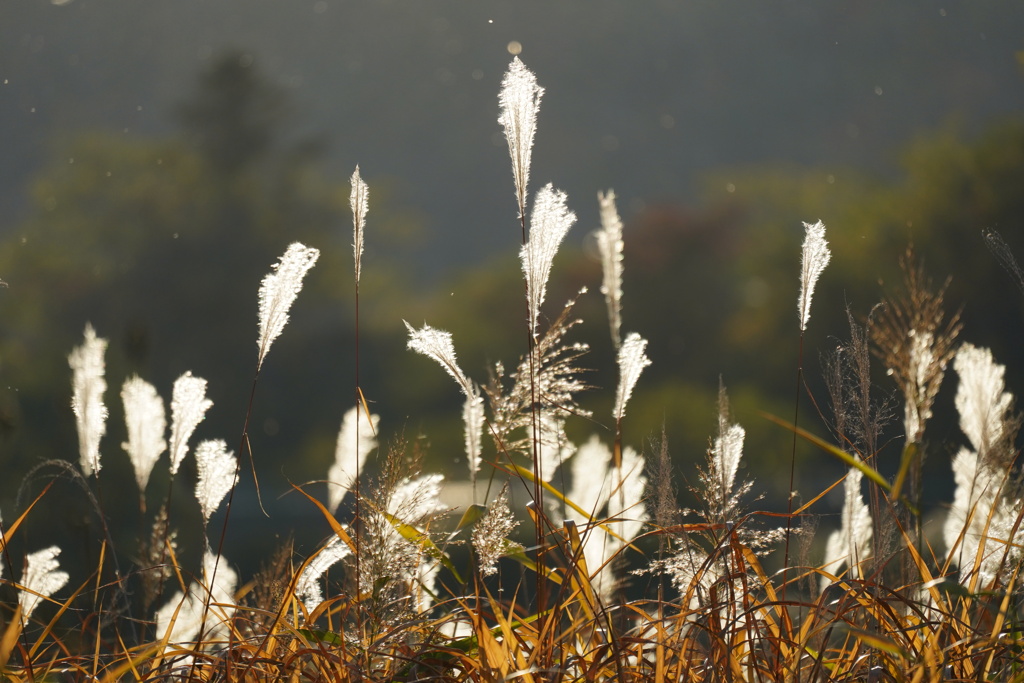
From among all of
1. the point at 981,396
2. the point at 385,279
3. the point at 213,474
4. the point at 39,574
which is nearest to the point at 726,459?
the point at 981,396

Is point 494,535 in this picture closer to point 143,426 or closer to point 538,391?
point 538,391

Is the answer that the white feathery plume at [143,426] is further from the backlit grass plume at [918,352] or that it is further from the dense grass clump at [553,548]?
the backlit grass plume at [918,352]

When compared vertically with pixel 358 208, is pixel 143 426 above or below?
below

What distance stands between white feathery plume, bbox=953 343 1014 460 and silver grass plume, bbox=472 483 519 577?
0.80 metres

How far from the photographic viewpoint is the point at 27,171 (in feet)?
78.7

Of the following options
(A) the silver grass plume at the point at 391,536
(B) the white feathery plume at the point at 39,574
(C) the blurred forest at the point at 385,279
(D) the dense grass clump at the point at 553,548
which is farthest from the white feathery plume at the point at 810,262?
(C) the blurred forest at the point at 385,279

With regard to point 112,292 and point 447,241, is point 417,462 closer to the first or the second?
point 112,292

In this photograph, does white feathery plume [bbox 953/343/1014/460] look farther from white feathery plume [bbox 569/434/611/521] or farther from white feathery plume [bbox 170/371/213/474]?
white feathery plume [bbox 170/371/213/474]

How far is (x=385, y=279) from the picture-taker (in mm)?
25031

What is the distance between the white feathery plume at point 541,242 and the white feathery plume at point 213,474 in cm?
55

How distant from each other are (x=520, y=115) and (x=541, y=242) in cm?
20

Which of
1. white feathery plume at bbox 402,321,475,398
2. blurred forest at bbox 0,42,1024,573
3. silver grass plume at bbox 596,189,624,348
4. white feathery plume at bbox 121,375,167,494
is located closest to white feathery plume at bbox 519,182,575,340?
white feathery plume at bbox 402,321,475,398

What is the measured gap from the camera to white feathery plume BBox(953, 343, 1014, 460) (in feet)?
4.92

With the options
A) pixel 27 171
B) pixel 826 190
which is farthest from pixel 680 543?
pixel 826 190
